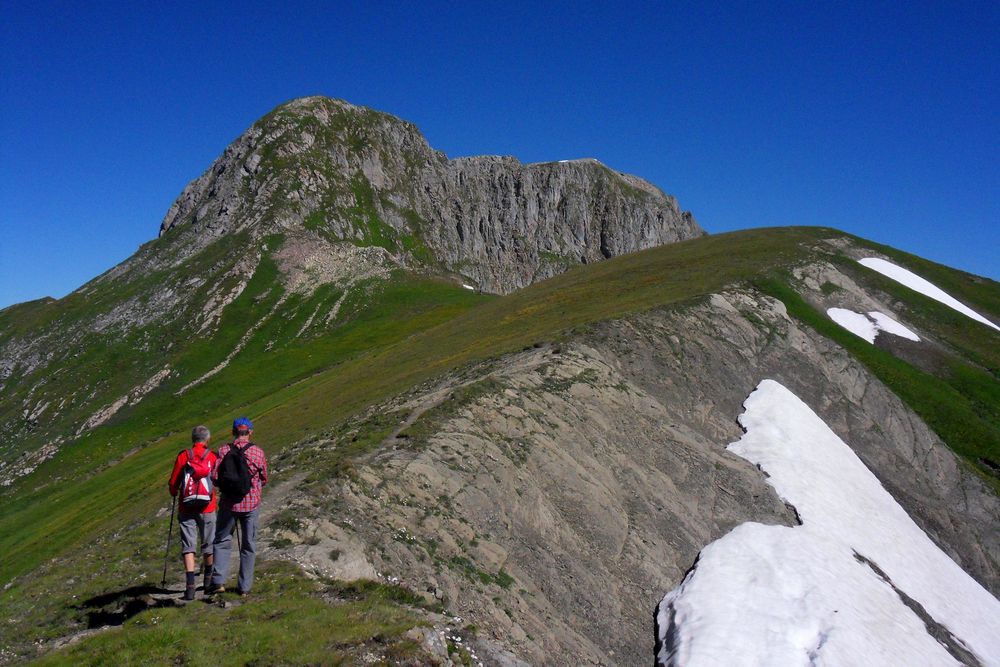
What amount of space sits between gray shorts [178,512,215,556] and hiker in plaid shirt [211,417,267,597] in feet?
0.62

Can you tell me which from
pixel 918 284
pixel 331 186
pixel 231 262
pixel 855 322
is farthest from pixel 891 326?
pixel 331 186

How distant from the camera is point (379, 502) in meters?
18.8

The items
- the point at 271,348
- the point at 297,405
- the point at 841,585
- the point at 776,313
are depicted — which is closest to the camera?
the point at 841,585

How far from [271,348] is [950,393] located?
86.4 meters

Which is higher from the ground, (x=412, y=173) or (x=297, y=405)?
(x=412, y=173)

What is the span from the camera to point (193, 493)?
1338cm

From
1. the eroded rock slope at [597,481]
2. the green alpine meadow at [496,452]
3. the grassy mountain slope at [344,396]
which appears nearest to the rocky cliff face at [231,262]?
the green alpine meadow at [496,452]

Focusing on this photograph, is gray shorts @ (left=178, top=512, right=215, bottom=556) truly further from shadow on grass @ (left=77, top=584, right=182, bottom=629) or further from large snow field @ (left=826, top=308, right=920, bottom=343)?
large snow field @ (left=826, top=308, right=920, bottom=343)

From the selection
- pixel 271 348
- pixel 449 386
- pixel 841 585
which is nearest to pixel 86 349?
pixel 271 348

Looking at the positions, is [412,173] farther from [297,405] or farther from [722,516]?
[722,516]

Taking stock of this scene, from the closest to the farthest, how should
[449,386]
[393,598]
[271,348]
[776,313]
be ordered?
[393,598] < [449,386] < [776,313] < [271,348]

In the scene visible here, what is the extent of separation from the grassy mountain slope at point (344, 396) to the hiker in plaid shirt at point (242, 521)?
666 millimetres

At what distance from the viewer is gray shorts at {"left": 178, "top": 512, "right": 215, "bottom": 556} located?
13.4m

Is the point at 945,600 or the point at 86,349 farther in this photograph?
the point at 86,349
